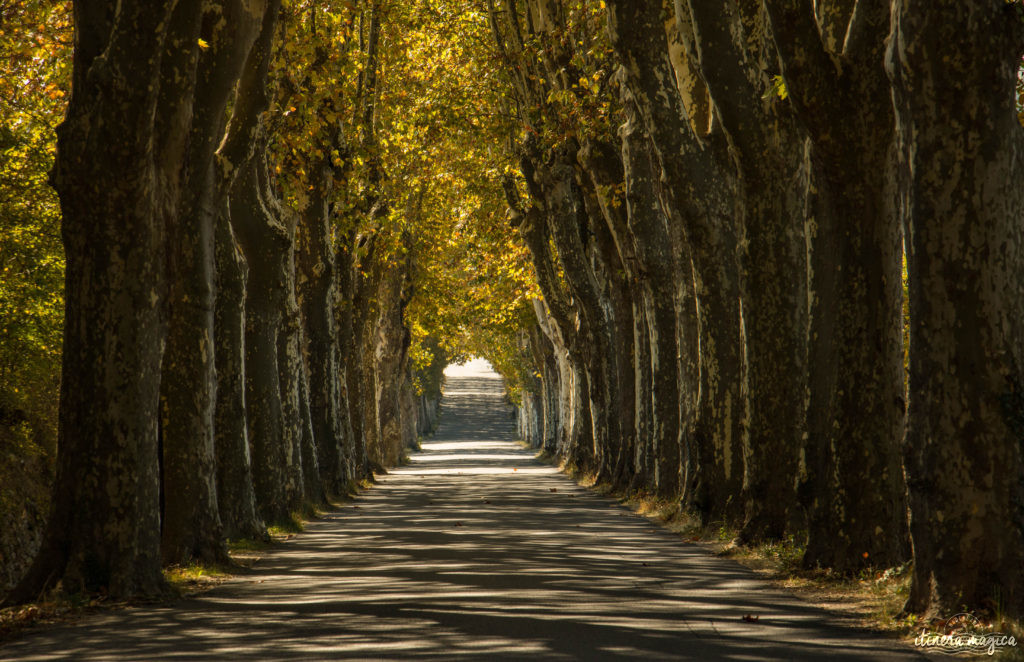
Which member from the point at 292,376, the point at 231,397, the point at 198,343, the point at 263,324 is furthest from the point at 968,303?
the point at 292,376

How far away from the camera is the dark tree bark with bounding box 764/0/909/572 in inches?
398

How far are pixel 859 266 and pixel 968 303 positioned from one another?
7.74ft

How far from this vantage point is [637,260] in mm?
20891

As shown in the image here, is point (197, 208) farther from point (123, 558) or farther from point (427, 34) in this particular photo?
point (427, 34)

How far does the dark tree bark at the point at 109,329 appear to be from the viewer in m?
9.81

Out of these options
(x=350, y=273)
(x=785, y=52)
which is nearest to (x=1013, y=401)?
(x=785, y=52)

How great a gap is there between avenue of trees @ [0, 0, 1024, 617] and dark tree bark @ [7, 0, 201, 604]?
0.9 inches

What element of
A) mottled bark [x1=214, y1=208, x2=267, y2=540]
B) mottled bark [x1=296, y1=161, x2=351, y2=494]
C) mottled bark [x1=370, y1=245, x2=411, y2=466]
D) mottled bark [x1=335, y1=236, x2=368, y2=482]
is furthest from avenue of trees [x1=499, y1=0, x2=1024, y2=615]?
mottled bark [x1=370, y1=245, x2=411, y2=466]

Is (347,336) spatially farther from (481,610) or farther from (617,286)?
(481,610)

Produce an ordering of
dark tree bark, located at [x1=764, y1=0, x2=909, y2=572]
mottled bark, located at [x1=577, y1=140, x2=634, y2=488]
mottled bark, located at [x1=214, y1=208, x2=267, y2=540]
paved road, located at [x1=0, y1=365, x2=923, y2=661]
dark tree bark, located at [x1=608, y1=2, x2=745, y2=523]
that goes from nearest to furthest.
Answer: paved road, located at [x1=0, y1=365, x2=923, y2=661] → dark tree bark, located at [x1=764, y1=0, x2=909, y2=572] → mottled bark, located at [x1=214, y1=208, x2=267, y2=540] → dark tree bark, located at [x1=608, y1=2, x2=745, y2=523] → mottled bark, located at [x1=577, y1=140, x2=634, y2=488]

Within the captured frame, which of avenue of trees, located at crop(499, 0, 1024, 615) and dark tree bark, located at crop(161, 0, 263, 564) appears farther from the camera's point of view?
dark tree bark, located at crop(161, 0, 263, 564)

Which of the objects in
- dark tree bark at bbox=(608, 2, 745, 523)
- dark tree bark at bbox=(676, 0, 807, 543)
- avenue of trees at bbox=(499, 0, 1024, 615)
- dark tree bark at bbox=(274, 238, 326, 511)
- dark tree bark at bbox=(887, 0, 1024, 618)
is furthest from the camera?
dark tree bark at bbox=(274, 238, 326, 511)

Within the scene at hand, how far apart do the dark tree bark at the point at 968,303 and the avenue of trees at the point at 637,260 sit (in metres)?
0.02

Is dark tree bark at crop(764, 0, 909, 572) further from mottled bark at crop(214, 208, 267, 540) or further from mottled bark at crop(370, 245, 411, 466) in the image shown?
mottled bark at crop(370, 245, 411, 466)
